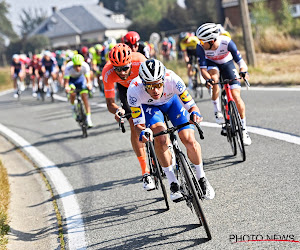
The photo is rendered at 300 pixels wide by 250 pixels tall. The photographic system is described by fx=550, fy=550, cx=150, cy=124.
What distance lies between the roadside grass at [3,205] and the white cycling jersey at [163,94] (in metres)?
2.05

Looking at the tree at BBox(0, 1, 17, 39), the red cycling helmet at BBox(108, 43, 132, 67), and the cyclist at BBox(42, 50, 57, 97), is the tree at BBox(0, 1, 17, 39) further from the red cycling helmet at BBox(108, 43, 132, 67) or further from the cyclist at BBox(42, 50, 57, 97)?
the red cycling helmet at BBox(108, 43, 132, 67)

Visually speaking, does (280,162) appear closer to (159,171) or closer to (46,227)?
(159,171)

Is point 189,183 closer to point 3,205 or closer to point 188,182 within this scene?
point 188,182

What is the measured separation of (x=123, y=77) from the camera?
7020 mm

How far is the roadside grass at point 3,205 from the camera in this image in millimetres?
6379

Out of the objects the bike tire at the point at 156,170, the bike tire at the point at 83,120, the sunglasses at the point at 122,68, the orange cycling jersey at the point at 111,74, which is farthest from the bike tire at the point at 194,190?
the bike tire at the point at 83,120

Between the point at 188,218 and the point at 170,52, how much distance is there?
1151 inches

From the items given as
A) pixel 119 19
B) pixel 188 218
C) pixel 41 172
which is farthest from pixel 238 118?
pixel 119 19

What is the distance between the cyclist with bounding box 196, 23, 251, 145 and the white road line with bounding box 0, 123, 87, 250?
2.73m

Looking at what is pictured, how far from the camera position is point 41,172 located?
1011 cm

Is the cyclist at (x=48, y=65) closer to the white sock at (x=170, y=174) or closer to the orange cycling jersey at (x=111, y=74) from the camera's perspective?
the orange cycling jersey at (x=111, y=74)

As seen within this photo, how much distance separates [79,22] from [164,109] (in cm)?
10086

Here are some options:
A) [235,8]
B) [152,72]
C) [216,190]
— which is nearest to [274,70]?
[216,190]

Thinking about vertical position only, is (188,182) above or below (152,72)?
below
